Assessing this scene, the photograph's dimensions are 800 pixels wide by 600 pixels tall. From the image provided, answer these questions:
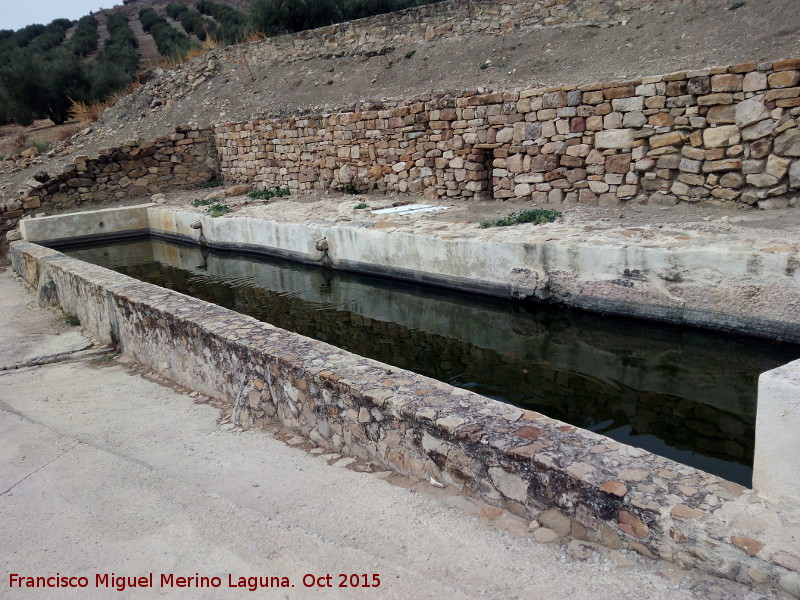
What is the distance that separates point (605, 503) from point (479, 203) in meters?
8.39

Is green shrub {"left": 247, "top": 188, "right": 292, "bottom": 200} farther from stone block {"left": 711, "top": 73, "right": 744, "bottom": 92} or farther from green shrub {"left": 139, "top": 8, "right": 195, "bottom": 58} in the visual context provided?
green shrub {"left": 139, "top": 8, "right": 195, "bottom": 58}

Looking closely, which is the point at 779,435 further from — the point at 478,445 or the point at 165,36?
the point at 165,36

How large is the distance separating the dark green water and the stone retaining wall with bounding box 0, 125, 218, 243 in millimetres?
7976

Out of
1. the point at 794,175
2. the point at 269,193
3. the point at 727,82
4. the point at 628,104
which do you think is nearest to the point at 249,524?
the point at 794,175

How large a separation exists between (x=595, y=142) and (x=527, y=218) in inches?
61.4

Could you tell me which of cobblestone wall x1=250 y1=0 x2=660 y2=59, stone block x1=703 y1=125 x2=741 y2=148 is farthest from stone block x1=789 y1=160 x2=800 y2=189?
cobblestone wall x1=250 y1=0 x2=660 y2=59

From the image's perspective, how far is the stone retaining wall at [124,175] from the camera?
14.8 meters

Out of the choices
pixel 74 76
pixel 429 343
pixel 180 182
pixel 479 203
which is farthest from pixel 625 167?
pixel 74 76

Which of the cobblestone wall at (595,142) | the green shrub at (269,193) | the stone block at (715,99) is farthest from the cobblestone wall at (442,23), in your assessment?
the stone block at (715,99)

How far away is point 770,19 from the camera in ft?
40.2

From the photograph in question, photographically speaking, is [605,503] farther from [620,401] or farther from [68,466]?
[68,466]

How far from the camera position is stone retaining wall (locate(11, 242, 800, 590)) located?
2279mm

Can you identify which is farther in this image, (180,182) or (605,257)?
(180,182)

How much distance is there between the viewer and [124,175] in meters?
15.9
